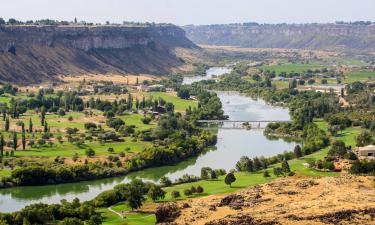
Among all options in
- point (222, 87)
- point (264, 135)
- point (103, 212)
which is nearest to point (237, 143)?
point (264, 135)

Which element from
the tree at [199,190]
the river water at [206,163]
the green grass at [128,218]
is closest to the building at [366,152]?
the river water at [206,163]

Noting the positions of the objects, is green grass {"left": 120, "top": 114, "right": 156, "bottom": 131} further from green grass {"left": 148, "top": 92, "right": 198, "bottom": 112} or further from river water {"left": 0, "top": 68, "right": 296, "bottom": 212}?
green grass {"left": 148, "top": 92, "right": 198, "bottom": 112}

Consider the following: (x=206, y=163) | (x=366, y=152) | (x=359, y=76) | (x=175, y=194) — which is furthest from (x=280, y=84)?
(x=175, y=194)

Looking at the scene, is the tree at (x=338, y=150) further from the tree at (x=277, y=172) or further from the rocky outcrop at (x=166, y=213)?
the rocky outcrop at (x=166, y=213)

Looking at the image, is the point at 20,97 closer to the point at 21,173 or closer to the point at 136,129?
the point at 136,129

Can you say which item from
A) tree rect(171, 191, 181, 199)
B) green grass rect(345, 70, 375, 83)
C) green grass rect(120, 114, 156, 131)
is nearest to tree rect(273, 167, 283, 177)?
tree rect(171, 191, 181, 199)

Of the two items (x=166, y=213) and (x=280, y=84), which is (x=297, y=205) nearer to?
(x=166, y=213)

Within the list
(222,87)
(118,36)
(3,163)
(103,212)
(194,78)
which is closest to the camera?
(103,212)
